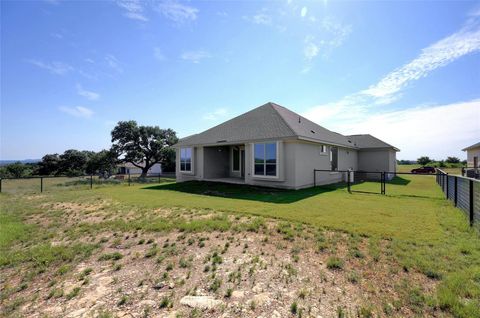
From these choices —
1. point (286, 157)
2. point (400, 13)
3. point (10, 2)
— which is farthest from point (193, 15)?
point (400, 13)

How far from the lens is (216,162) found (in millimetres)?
16109

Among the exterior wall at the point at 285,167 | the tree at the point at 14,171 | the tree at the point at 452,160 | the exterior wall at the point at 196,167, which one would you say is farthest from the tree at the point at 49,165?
the tree at the point at 452,160

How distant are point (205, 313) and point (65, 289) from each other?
87.6 inches

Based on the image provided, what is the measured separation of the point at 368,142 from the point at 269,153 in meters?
14.6

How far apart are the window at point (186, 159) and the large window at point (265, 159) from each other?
6026mm

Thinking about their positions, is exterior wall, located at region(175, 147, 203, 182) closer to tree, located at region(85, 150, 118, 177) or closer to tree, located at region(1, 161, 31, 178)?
tree, located at region(85, 150, 118, 177)

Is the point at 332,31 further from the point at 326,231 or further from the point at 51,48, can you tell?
the point at 51,48

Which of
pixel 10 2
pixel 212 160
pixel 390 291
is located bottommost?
pixel 390 291

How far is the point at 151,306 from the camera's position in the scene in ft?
8.81

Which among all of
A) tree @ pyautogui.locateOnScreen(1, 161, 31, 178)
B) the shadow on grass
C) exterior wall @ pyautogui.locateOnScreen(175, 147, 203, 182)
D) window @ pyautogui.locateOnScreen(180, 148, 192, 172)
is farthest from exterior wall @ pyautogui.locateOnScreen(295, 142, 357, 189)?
tree @ pyautogui.locateOnScreen(1, 161, 31, 178)

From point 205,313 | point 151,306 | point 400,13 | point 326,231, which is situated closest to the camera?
point 205,313

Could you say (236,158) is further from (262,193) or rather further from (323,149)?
(262,193)

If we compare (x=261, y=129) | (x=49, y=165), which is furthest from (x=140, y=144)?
(x=49, y=165)

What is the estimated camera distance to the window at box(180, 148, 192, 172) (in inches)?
644
